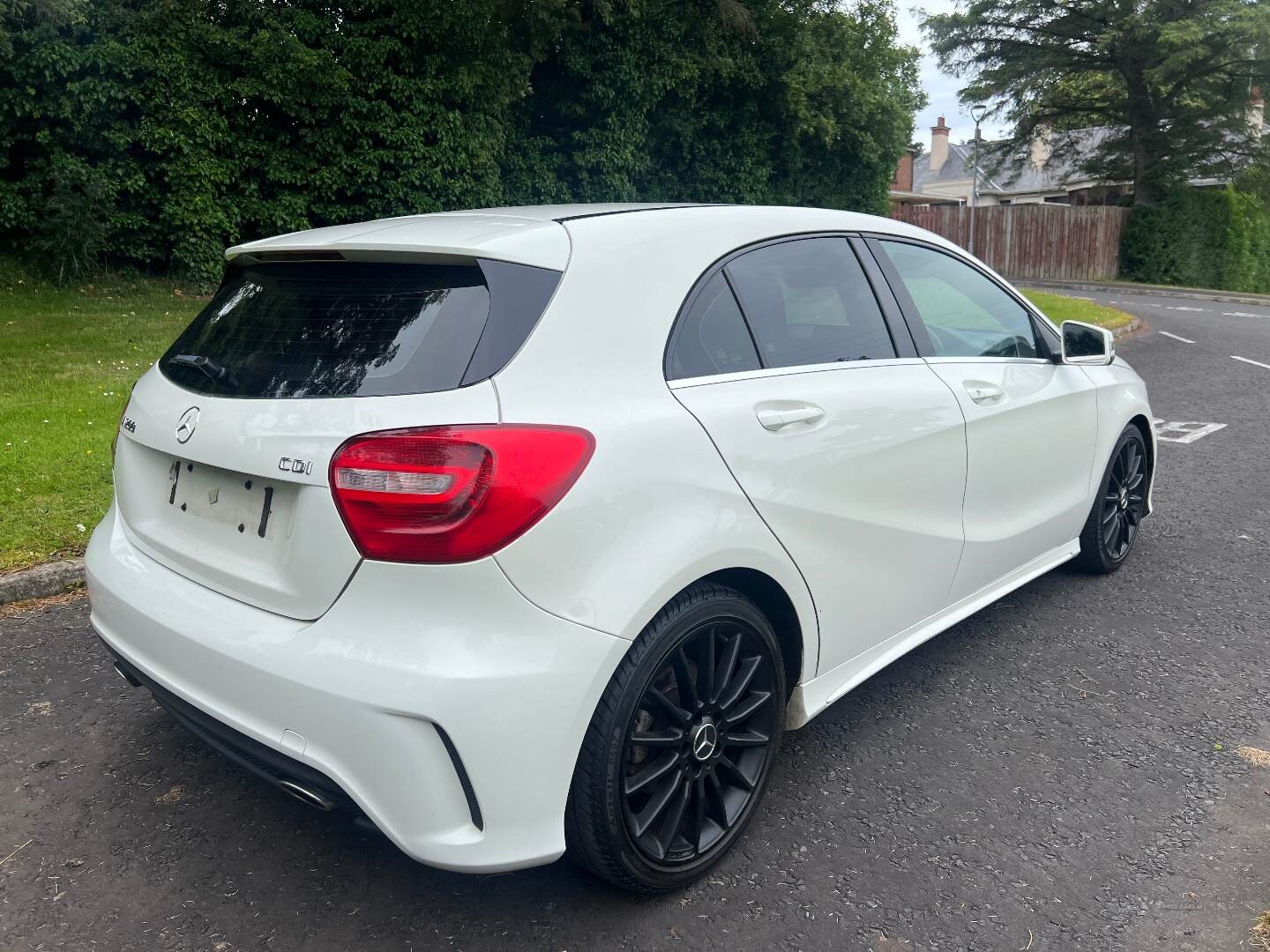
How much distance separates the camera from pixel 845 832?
9.48 ft

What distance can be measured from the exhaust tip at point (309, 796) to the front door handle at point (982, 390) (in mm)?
2442

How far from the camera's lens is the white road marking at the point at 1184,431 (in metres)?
8.08

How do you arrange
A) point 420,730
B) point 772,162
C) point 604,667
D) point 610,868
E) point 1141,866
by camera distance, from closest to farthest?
point 420,730 → point 604,667 → point 610,868 → point 1141,866 → point 772,162

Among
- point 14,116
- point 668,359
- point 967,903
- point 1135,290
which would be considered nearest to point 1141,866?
point 967,903

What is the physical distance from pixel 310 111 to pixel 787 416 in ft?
43.9

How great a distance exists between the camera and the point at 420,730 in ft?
6.95

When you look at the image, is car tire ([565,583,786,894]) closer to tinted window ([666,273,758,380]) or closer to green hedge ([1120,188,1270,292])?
tinted window ([666,273,758,380])

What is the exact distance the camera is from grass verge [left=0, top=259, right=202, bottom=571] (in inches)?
201

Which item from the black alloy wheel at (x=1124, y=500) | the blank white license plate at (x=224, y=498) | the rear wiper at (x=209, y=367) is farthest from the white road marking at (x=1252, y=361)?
the blank white license plate at (x=224, y=498)

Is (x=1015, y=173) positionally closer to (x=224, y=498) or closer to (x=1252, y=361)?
(x=1252, y=361)

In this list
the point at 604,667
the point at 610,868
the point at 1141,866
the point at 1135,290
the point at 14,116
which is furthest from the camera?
the point at 1135,290

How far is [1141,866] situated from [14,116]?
1479 cm

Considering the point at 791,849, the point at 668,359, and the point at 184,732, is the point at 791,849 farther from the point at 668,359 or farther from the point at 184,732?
the point at 184,732

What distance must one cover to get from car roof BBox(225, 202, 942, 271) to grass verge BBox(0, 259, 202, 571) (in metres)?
2.81
